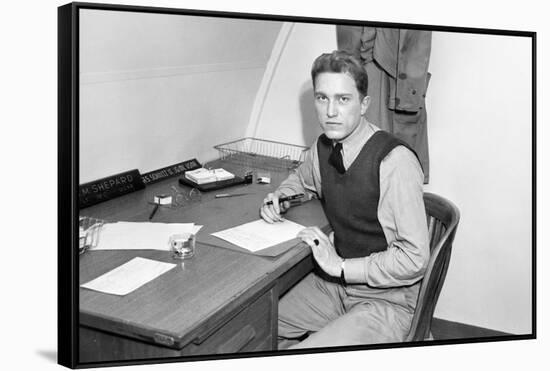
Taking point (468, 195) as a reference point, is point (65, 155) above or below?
above

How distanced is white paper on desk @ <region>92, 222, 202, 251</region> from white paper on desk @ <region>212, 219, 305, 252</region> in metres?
0.11

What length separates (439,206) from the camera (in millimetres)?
2166

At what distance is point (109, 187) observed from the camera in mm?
2131

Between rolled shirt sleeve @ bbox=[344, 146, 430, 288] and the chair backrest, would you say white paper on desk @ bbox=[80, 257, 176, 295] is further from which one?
the chair backrest

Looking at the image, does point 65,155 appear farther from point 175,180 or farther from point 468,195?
point 468,195

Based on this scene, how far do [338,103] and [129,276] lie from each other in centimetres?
78

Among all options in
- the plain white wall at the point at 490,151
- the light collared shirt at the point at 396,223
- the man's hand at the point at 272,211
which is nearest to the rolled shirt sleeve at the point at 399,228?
the light collared shirt at the point at 396,223

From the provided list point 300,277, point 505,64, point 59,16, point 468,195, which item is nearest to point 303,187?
point 300,277

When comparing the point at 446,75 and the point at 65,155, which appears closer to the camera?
the point at 65,155

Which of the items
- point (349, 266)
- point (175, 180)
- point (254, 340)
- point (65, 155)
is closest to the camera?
point (65, 155)

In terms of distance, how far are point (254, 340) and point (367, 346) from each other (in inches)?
15.3

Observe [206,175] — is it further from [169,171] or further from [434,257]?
[434,257]

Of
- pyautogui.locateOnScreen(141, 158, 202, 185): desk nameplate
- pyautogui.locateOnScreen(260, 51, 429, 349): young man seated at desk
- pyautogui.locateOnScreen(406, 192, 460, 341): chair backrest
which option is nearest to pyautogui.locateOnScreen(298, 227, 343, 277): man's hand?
pyautogui.locateOnScreen(260, 51, 429, 349): young man seated at desk

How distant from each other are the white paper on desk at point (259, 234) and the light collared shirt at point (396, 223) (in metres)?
0.20
